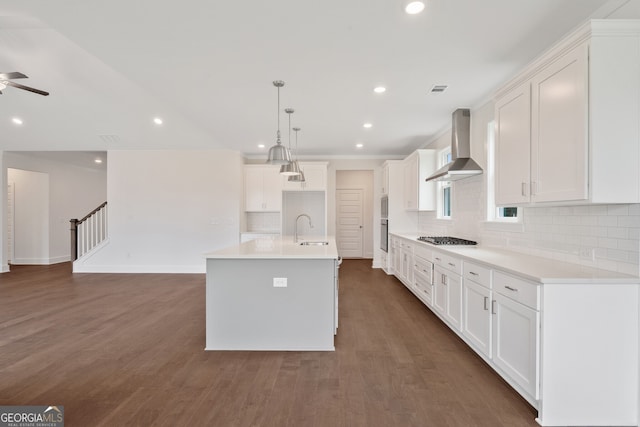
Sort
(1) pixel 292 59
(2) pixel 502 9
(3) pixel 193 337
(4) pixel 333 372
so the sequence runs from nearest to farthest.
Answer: (2) pixel 502 9
(4) pixel 333 372
(1) pixel 292 59
(3) pixel 193 337

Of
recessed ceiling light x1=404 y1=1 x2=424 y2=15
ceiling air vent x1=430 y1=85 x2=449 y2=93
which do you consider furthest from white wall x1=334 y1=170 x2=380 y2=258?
recessed ceiling light x1=404 y1=1 x2=424 y2=15

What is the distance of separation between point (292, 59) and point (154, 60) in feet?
4.02

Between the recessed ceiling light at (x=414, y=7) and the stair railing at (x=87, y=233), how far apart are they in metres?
7.37

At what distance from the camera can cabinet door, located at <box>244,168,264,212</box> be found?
7.35m

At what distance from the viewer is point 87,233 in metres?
7.33

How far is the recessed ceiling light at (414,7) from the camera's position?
2125 millimetres

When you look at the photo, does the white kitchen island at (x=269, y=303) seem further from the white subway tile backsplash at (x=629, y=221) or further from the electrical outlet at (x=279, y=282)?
the white subway tile backsplash at (x=629, y=221)

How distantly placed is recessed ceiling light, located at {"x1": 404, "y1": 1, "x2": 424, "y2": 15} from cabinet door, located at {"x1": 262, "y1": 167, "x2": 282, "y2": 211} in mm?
5322

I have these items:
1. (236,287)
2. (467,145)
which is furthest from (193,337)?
(467,145)

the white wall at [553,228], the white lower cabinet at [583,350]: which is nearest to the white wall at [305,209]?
the white wall at [553,228]

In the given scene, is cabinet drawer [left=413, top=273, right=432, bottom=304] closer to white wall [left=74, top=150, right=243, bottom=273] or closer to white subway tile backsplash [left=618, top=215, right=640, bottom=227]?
white subway tile backsplash [left=618, top=215, right=640, bottom=227]

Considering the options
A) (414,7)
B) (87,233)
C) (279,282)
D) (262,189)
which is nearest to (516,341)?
(279,282)

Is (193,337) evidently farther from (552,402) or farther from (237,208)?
(237,208)

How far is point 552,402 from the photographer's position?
195 cm
